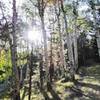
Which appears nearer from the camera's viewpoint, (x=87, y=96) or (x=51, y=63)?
(x=87, y=96)

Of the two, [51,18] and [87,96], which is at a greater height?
[51,18]

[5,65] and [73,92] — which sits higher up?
[5,65]

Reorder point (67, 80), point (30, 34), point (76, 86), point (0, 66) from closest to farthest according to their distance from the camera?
point (76, 86) → point (67, 80) → point (0, 66) → point (30, 34)

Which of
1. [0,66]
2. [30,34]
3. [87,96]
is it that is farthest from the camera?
[30,34]

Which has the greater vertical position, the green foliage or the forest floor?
the green foliage

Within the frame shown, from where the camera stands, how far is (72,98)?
63.4ft

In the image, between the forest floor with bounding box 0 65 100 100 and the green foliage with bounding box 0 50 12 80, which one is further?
the green foliage with bounding box 0 50 12 80

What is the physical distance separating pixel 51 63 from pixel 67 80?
11205 millimetres

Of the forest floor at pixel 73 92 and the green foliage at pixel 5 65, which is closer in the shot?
the forest floor at pixel 73 92

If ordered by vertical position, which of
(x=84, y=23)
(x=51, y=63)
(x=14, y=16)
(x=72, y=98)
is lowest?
(x=72, y=98)

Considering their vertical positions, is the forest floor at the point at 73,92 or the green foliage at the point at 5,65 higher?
the green foliage at the point at 5,65

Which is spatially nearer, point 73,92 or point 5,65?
point 73,92

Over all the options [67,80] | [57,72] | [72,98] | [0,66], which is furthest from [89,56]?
[72,98]

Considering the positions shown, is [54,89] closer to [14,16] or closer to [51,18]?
[14,16]
